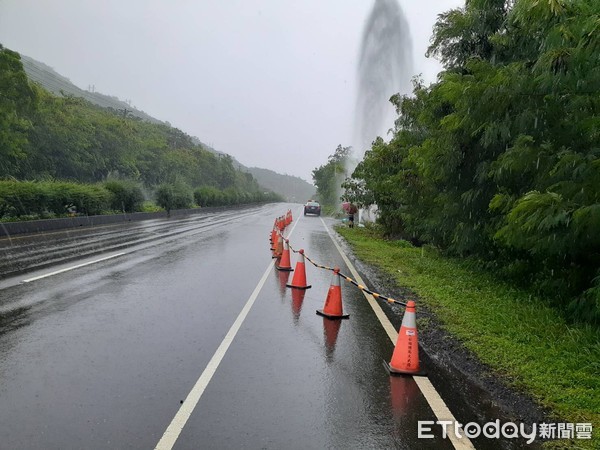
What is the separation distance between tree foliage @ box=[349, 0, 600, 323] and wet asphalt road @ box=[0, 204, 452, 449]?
2980 millimetres

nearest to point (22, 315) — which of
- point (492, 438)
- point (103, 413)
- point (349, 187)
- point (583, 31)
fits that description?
point (103, 413)

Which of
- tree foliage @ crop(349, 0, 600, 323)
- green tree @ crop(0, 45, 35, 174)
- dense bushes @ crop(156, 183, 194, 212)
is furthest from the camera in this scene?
dense bushes @ crop(156, 183, 194, 212)

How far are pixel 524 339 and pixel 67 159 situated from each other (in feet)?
158

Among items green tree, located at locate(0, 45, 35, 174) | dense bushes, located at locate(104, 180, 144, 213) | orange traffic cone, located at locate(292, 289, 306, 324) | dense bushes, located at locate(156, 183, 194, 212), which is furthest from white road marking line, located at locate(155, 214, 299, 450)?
dense bushes, located at locate(156, 183, 194, 212)

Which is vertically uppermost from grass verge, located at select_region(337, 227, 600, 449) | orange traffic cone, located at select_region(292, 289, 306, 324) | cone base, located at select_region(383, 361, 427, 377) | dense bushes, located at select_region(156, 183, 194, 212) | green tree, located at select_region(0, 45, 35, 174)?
green tree, located at select_region(0, 45, 35, 174)

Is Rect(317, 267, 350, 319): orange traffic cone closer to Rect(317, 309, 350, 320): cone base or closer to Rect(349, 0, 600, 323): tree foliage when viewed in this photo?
Rect(317, 309, 350, 320): cone base

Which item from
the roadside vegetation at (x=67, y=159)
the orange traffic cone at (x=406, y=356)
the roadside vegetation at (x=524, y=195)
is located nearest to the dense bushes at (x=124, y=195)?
the roadside vegetation at (x=67, y=159)

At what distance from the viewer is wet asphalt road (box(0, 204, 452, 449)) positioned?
3.97 meters

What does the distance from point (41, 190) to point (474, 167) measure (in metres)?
23.0

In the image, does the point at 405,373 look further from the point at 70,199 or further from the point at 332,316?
the point at 70,199

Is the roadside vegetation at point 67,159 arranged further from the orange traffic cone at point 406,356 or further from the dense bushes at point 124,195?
the orange traffic cone at point 406,356

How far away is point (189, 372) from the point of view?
17.4 ft

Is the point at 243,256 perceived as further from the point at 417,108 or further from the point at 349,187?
the point at 349,187

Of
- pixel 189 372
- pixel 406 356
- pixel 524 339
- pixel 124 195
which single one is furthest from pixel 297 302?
pixel 124 195
